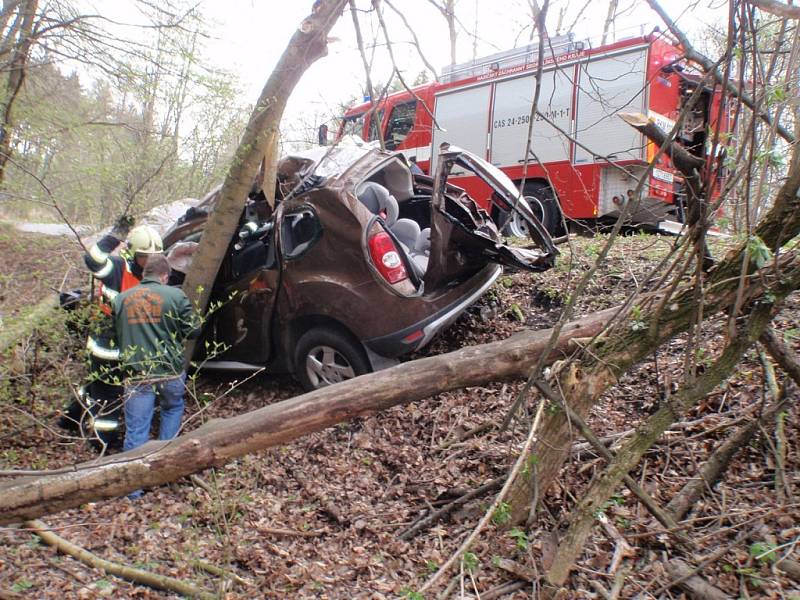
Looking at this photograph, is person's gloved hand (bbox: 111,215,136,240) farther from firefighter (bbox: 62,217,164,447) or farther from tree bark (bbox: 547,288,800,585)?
tree bark (bbox: 547,288,800,585)

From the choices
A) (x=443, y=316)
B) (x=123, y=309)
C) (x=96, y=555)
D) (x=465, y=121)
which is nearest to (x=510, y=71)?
(x=465, y=121)

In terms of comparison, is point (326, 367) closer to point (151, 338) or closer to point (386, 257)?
point (386, 257)

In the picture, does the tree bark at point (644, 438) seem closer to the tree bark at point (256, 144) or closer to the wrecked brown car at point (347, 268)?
the wrecked brown car at point (347, 268)

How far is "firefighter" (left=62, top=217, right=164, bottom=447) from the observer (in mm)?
4324

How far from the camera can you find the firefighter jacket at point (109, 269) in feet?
14.7

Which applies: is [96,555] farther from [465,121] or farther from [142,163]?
[465,121]

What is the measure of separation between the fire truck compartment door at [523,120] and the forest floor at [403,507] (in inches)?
165

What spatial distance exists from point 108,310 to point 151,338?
0.60 m

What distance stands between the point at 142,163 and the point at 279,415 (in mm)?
6012

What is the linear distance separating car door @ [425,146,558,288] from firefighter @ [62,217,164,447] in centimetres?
230

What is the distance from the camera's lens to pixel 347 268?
4.15m

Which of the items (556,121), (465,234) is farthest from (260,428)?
(556,121)

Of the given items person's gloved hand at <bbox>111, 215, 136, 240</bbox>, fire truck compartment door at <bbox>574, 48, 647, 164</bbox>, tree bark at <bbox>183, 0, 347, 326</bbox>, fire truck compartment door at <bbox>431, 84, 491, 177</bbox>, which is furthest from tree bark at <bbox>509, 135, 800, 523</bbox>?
fire truck compartment door at <bbox>431, 84, 491, 177</bbox>

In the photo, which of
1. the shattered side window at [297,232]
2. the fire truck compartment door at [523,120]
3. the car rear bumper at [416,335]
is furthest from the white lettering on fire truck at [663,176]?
the shattered side window at [297,232]
